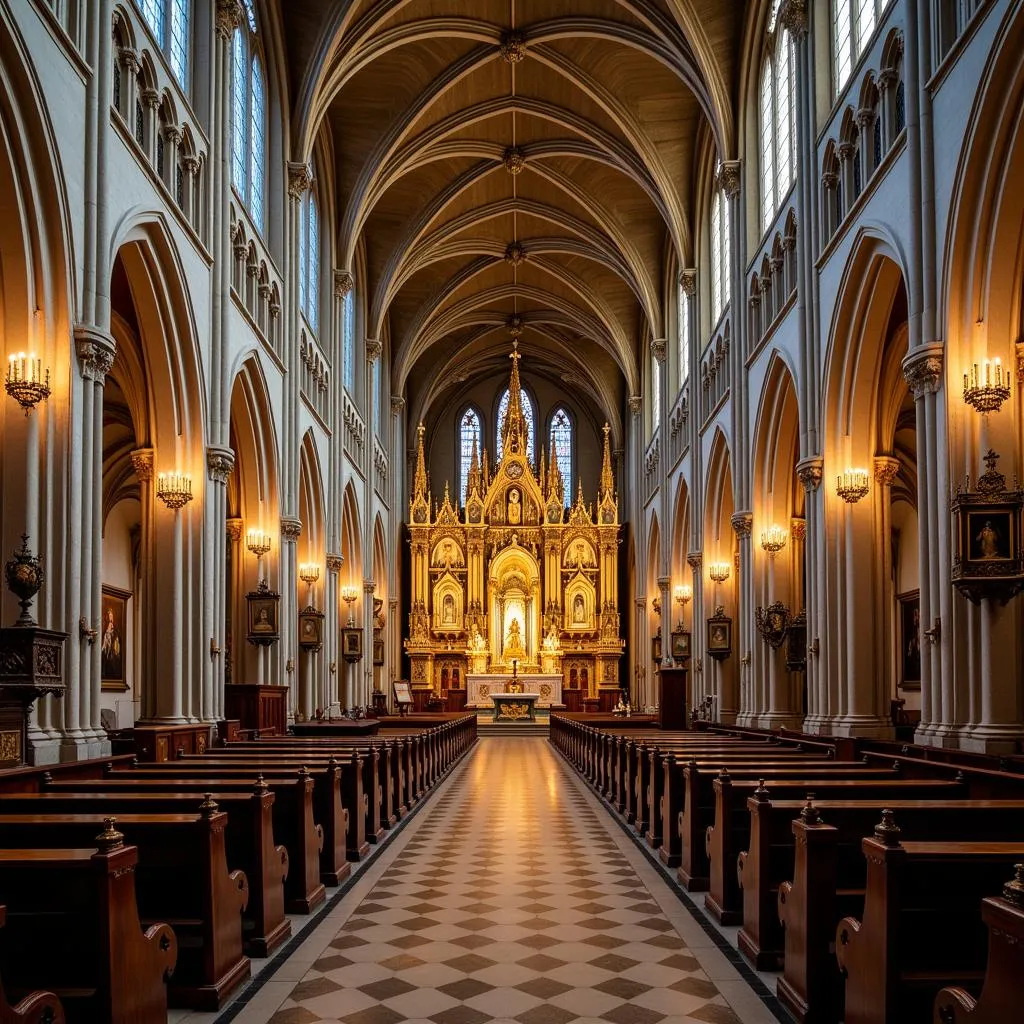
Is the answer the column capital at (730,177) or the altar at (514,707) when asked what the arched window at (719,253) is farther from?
the altar at (514,707)

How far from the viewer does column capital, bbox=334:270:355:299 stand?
99.8 feet

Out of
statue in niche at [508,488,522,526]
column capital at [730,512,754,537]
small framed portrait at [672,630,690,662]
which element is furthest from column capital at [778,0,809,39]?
statue in niche at [508,488,522,526]

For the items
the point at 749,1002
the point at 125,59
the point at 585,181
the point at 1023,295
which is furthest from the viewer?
the point at 585,181

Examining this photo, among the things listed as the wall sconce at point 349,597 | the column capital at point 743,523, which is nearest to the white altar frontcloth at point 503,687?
the wall sconce at point 349,597

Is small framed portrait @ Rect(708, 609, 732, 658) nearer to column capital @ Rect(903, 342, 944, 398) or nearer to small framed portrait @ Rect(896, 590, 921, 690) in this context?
small framed portrait @ Rect(896, 590, 921, 690)

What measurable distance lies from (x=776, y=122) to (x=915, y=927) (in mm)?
19497

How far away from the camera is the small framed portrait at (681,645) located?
30219 mm

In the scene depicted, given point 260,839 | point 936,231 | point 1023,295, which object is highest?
point 936,231

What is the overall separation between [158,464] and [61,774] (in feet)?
25.8

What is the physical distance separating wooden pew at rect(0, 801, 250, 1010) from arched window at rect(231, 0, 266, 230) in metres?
15.6

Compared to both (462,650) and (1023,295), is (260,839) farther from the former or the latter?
(462,650)

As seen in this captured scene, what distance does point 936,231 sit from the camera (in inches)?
513

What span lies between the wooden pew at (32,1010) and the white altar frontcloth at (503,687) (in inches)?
1600

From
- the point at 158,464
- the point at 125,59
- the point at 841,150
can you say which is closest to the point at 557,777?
the point at 158,464
